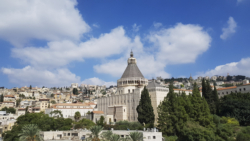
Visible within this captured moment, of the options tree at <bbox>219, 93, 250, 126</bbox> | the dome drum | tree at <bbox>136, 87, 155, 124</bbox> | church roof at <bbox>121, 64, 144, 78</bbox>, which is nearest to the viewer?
tree at <bbox>136, 87, 155, 124</bbox>

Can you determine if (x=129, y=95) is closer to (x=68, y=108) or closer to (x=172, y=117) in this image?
(x=172, y=117)

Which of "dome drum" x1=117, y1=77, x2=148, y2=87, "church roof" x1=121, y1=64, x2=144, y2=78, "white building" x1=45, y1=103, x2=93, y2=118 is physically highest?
"church roof" x1=121, y1=64, x2=144, y2=78

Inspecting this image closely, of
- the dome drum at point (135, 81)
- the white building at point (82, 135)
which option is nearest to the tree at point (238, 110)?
the white building at point (82, 135)

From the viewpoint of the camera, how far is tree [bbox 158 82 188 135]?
116ft

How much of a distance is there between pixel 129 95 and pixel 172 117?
2201 cm

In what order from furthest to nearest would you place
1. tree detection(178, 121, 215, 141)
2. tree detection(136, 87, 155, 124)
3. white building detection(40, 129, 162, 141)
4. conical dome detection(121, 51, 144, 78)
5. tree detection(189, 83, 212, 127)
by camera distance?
conical dome detection(121, 51, 144, 78) < tree detection(136, 87, 155, 124) < tree detection(189, 83, 212, 127) < white building detection(40, 129, 162, 141) < tree detection(178, 121, 215, 141)

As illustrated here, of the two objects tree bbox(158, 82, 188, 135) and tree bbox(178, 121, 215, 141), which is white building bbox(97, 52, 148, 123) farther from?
tree bbox(178, 121, 215, 141)

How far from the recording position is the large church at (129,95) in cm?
5228

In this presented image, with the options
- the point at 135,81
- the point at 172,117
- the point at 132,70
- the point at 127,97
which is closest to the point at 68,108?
the point at 127,97

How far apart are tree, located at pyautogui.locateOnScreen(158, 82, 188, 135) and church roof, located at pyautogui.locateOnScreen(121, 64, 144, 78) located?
2436 centimetres

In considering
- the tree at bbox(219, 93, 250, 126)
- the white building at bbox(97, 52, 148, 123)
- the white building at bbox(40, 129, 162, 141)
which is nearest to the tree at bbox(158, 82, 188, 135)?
the white building at bbox(40, 129, 162, 141)

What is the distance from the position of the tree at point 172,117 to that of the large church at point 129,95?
13167 mm

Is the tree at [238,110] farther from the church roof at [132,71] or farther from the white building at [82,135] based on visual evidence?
the church roof at [132,71]

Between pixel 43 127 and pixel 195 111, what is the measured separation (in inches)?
A: 1101
